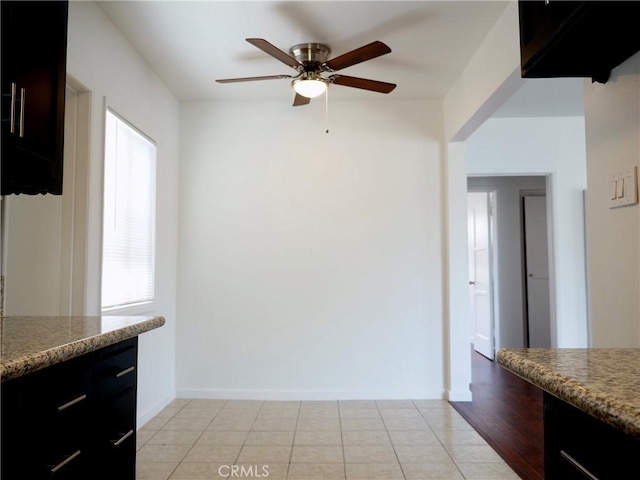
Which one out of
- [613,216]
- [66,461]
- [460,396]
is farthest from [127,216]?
[460,396]

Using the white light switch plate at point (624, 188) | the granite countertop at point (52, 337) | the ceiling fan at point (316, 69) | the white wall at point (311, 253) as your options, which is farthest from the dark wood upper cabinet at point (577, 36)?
the white wall at point (311, 253)

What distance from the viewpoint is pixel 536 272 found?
17.3ft

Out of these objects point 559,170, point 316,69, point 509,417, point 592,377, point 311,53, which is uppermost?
point 311,53

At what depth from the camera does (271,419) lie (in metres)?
3.14

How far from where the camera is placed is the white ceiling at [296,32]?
237 centimetres

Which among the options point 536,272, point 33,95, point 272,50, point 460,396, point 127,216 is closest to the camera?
point 33,95

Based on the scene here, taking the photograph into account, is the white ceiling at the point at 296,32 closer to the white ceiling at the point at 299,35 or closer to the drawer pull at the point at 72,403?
the white ceiling at the point at 299,35

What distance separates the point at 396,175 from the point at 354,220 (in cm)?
53

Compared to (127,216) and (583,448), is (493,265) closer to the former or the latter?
(127,216)

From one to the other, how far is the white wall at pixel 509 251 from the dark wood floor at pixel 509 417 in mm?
852

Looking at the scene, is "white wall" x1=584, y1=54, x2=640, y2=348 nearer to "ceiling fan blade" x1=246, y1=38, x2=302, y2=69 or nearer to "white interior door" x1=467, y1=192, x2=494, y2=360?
"ceiling fan blade" x1=246, y1=38, x2=302, y2=69

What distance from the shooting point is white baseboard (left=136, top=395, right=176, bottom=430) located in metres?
2.95

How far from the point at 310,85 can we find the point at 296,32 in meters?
0.32

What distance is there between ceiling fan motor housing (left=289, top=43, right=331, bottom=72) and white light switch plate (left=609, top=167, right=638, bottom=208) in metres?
1.73
